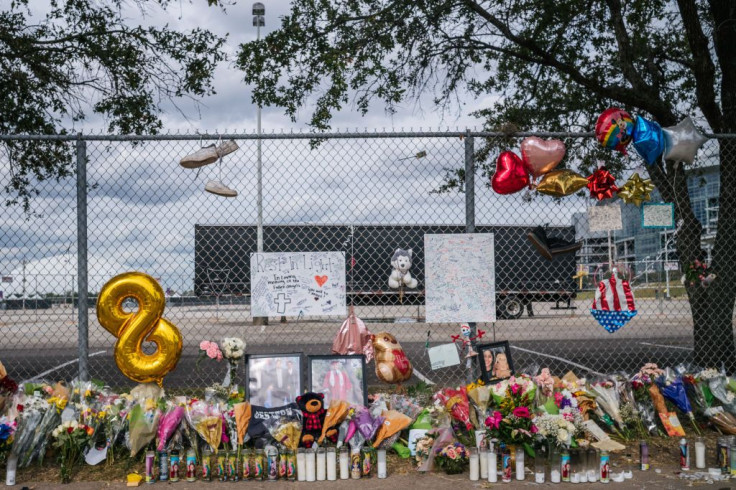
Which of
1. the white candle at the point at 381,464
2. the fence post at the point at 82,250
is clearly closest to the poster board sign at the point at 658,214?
the white candle at the point at 381,464

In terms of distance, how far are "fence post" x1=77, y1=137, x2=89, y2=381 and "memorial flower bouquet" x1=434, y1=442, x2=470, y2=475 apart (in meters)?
2.93

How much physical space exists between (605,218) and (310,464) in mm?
3184

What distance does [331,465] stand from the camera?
160 inches

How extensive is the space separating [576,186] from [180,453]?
3782mm

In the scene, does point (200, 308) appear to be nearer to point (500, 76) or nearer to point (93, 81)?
point (93, 81)

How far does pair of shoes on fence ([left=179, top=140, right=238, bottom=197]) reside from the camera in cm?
512

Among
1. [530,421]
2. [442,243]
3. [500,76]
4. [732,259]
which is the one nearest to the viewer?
[530,421]

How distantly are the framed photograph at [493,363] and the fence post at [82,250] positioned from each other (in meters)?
3.22

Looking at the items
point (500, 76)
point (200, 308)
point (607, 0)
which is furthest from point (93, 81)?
point (607, 0)

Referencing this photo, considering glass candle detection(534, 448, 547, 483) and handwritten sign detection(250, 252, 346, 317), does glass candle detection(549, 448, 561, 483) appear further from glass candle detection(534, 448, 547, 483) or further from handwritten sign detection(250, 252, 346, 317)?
handwritten sign detection(250, 252, 346, 317)

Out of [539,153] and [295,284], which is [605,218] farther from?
[295,284]

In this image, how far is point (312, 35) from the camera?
7488mm

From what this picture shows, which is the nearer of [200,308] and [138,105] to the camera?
[138,105]

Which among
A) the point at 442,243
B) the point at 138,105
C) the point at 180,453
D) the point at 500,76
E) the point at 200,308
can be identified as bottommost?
the point at 180,453
